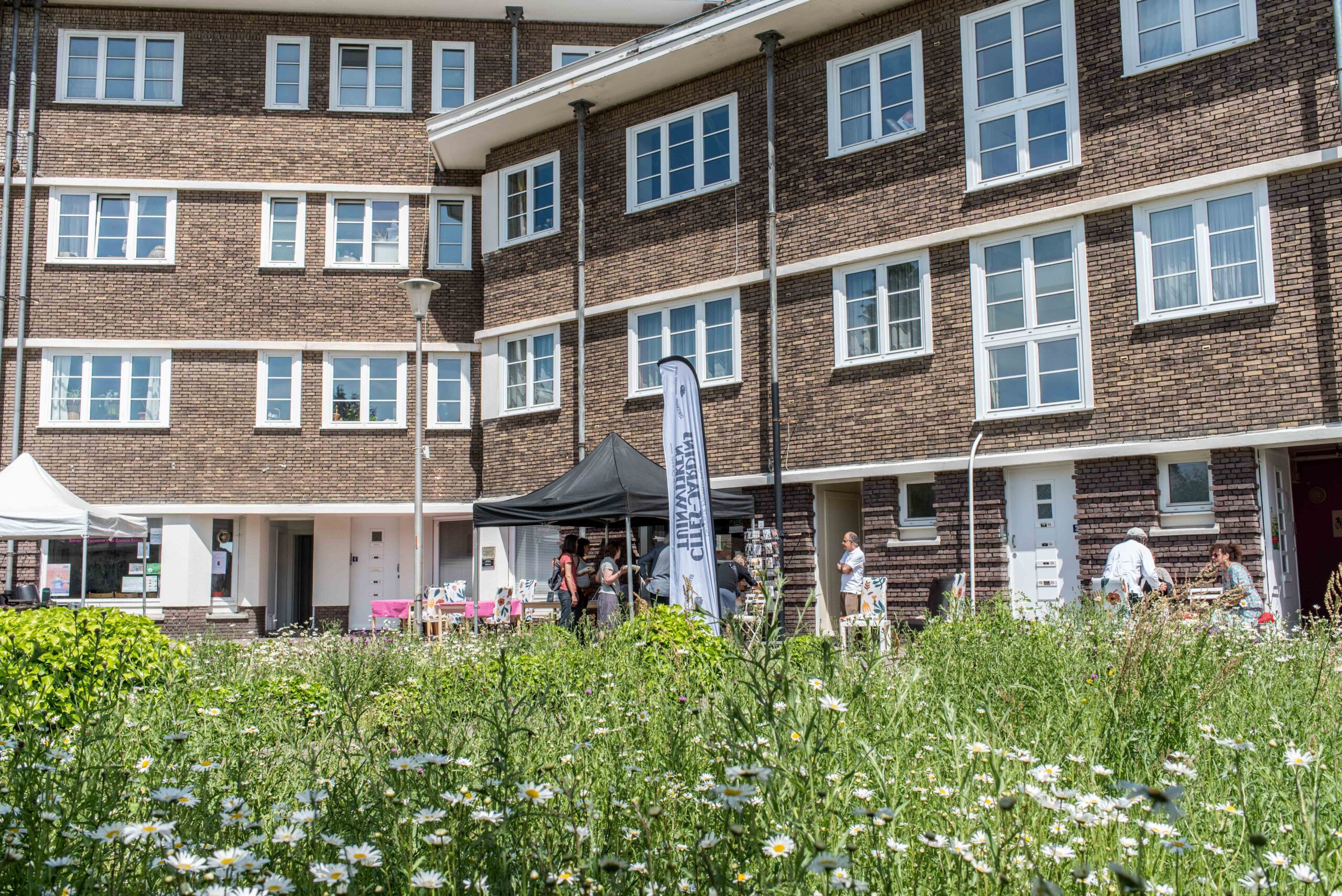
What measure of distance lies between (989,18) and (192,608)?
58.3ft

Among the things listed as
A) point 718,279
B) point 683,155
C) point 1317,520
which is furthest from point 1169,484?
point 683,155

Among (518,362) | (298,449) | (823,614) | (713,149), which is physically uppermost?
(713,149)

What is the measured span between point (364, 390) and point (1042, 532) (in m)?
13.7

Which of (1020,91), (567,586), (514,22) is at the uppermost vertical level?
(514,22)

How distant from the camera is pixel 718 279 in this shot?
1823cm

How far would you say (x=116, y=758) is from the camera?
12.8ft

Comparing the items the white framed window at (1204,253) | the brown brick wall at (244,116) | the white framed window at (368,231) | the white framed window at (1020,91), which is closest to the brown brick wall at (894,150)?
the white framed window at (1020,91)

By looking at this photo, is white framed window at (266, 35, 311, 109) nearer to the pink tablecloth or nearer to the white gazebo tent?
the white gazebo tent

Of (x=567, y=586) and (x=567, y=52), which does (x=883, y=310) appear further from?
(x=567, y=52)

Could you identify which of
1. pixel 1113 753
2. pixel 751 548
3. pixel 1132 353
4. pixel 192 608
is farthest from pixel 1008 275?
pixel 192 608

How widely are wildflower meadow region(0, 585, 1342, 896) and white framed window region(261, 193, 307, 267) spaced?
57.7 feet

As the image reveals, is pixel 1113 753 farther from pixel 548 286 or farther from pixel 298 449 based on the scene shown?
pixel 298 449

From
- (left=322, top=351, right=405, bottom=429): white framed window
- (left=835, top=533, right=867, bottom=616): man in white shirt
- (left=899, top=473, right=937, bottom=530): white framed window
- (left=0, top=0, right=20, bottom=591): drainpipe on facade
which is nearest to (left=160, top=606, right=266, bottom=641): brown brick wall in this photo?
(left=0, top=0, right=20, bottom=591): drainpipe on facade

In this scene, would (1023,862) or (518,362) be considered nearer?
(1023,862)
